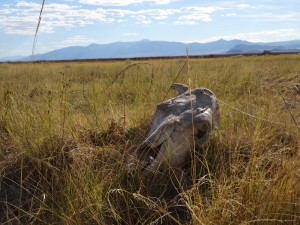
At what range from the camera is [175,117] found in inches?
78.9

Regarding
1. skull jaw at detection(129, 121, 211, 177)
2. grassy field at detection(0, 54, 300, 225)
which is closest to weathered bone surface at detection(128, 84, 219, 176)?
skull jaw at detection(129, 121, 211, 177)

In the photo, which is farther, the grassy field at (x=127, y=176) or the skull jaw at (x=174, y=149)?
the skull jaw at (x=174, y=149)

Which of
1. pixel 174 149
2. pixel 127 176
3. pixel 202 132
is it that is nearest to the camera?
pixel 127 176

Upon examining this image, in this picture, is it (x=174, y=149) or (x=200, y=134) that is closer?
(x=174, y=149)

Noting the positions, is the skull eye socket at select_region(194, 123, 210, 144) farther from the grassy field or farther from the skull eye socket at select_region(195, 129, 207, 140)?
the grassy field

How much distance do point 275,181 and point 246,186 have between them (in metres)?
0.15

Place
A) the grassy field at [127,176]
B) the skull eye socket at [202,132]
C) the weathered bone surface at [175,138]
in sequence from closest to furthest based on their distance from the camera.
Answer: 1. the grassy field at [127,176]
2. the weathered bone surface at [175,138]
3. the skull eye socket at [202,132]

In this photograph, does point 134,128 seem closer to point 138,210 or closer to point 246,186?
point 138,210

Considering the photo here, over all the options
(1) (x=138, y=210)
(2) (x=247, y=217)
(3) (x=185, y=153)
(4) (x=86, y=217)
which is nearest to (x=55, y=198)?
(4) (x=86, y=217)

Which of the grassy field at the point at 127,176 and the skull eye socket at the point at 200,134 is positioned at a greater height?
the skull eye socket at the point at 200,134

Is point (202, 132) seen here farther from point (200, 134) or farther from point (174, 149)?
point (174, 149)

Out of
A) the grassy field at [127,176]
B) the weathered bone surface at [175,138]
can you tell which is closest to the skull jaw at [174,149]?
the weathered bone surface at [175,138]

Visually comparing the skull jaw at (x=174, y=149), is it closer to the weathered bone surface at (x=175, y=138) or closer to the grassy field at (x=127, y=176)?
the weathered bone surface at (x=175, y=138)

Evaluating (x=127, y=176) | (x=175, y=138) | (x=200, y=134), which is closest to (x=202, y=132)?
(x=200, y=134)
